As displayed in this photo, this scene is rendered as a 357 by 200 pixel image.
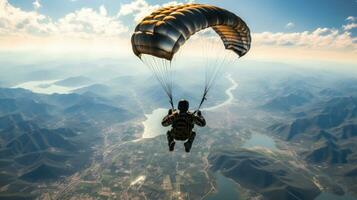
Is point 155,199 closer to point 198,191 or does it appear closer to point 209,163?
point 198,191

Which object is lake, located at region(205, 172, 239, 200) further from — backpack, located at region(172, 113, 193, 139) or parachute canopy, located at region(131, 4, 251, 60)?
parachute canopy, located at region(131, 4, 251, 60)

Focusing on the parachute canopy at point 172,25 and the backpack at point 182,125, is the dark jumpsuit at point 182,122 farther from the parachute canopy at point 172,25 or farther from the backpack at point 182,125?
the parachute canopy at point 172,25

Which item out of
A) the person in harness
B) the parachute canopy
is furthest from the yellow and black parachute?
the person in harness

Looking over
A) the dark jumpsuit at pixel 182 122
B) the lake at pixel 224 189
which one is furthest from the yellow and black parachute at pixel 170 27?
the lake at pixel 224 189

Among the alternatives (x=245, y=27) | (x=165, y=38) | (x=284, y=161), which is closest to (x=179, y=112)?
(x=165, y=38)

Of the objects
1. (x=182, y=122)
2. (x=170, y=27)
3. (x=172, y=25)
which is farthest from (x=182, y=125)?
(x=172, y=25)
